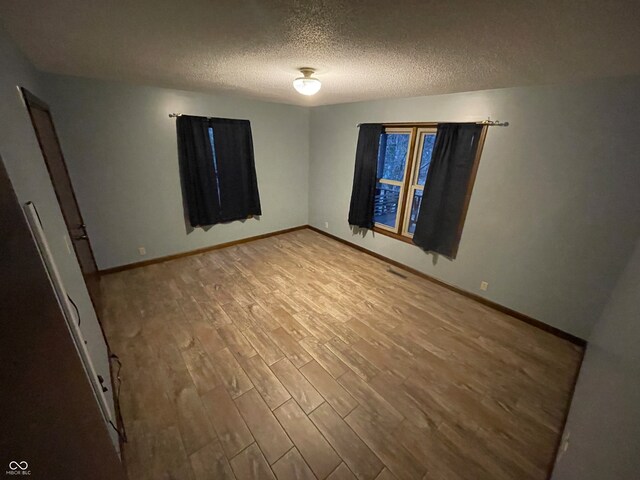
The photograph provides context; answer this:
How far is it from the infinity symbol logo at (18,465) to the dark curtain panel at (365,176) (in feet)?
11.9

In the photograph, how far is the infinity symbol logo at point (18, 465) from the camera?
591 millimetres

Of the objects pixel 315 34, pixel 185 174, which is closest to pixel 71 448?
pixel 315 34

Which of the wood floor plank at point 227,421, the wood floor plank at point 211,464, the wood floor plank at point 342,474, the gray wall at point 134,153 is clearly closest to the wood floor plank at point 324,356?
the wood floor plank at point 342,474

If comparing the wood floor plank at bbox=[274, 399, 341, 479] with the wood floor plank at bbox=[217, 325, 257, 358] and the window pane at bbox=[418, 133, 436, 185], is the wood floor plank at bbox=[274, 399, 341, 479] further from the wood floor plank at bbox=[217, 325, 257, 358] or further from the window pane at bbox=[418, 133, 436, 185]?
the window pane at bbox=[418, 133, 436, 185]

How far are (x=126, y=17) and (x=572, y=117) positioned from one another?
3126 mm

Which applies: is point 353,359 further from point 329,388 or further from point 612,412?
point 612,412

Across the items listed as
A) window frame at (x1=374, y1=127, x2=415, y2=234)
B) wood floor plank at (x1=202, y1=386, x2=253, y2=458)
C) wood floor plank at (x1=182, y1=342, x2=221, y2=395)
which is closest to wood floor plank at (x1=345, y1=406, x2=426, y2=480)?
wood floor plank at (x1=202, y1=386, x2=253, y2=458)

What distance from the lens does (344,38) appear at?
4.39 ft

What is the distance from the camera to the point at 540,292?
Answer: 94.5 inches

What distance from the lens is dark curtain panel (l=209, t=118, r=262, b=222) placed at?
3535 mm

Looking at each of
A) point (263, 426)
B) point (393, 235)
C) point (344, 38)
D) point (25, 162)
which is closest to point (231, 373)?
point (263, 426)

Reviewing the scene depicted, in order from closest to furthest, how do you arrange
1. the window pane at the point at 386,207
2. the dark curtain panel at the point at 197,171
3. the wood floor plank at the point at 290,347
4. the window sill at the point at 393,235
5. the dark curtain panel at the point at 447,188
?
the wood floor plank at the point at 290,347 → the dark curtain panel at the point at 447,188 → the dark curtain panel at the point at 197,171 → the window sill at the point at 393,235 → the window pane at the point at 386,207

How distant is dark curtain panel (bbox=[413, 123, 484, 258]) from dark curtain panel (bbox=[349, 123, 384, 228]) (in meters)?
0.81

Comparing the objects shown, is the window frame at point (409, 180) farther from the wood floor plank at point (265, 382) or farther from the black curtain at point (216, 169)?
the wood floor plank at point (265, 382)
